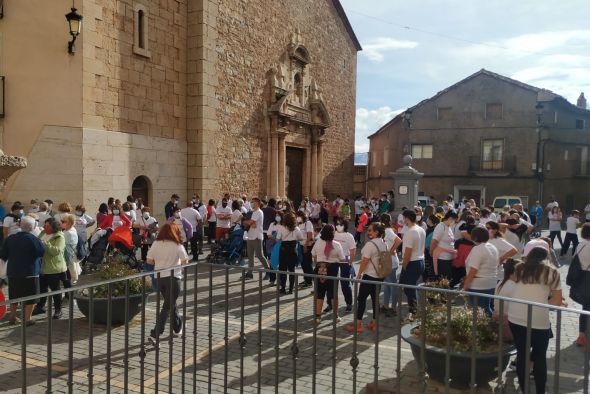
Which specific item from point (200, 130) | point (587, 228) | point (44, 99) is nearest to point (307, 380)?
point (587, 228)

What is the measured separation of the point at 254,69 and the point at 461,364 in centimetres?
1487

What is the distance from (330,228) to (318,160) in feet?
51.0

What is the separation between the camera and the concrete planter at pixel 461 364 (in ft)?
13.5

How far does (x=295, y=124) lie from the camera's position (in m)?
20.5

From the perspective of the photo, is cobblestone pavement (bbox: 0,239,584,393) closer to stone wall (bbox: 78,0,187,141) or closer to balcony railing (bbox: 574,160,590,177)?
stone wall (bbox: 78,0,187,141)

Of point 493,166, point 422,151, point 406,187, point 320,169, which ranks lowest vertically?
point 406,187

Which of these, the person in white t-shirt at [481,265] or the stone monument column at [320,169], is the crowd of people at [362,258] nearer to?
the person in white t-shirt at [481,265]

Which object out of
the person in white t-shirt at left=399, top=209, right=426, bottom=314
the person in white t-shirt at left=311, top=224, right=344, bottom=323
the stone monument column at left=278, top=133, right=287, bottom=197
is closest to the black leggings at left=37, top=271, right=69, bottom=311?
the person in white t-shirt at left=311, top=224, right=344, bottom=323

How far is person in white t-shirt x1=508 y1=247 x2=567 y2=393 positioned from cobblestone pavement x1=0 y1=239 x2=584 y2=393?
1.05 feet

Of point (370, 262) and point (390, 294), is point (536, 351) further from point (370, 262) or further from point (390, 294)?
point (390, 294)

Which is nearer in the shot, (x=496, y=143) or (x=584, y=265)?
(x=584, y=265)

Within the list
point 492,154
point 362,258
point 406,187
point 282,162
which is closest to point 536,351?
point 362,258

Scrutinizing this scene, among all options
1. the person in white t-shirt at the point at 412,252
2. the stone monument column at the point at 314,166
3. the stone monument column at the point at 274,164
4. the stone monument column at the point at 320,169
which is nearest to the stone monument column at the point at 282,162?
the stone monument column at the point at 274,164

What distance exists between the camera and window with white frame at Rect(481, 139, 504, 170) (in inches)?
1160
